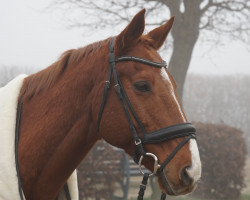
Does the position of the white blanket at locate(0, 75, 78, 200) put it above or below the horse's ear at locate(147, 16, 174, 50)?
below

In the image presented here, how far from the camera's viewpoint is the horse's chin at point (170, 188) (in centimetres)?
205

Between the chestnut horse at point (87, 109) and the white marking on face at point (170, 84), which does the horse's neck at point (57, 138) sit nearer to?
the chestnut horse at point (87, 109)

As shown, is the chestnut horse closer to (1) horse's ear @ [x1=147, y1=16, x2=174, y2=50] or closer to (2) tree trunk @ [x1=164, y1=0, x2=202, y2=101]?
(1) horse's ear @ [x1=147, y1=16, x2=174, y2=50]

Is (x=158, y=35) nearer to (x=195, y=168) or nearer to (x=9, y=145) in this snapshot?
(x=195, y=168)

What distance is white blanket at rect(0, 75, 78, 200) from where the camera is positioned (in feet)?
7.41

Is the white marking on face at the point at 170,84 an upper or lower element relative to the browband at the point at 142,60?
lower

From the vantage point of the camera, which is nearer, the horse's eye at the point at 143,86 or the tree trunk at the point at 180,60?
the horse's eye at the point at 143,86

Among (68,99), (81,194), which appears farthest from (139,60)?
(81,194)

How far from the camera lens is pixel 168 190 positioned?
2100 mm

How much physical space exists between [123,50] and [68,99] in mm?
527

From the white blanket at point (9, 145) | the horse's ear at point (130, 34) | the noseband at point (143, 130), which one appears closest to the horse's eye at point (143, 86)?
the noseband at point (143, 130)

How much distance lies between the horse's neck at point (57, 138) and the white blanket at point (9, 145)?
8 centimetres

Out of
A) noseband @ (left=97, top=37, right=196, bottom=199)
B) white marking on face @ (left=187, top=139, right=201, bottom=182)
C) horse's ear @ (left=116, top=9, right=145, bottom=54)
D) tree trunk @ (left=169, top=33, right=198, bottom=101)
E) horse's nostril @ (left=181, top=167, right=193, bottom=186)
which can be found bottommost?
tree trunk @ (left=169, top=33, right=198, bottom=101)

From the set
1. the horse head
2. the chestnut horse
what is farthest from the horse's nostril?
the chestnut horse
